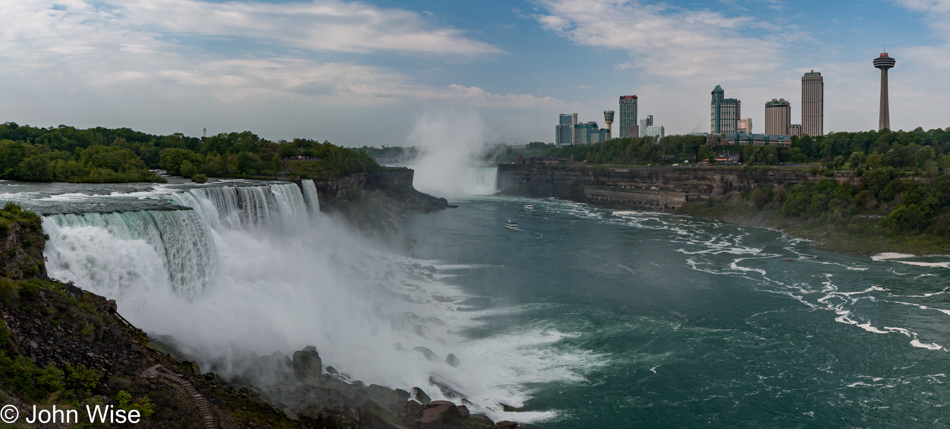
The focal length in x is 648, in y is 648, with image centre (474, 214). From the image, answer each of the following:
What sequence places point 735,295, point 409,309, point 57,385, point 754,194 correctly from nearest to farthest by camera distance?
point 57,385 → point 409,309 → point 735,295 → point 754,194

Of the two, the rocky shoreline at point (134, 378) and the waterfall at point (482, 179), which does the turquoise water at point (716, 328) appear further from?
the waterfall at point (482, 179)

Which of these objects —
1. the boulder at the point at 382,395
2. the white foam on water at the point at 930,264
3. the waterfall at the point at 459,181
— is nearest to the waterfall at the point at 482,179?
the waterfall at the point at 459,181

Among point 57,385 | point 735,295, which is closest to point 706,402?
point 735,295

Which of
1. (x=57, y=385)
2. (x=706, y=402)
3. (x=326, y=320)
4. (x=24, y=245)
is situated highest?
(x=24, y=245)

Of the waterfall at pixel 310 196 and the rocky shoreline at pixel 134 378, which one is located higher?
the waterfall at pixel 310 196

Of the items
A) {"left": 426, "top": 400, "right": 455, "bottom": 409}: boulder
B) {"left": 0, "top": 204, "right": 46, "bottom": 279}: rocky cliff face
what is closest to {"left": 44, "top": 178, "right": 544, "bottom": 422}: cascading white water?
{"left": 0, "top": 204, "right": 46, "bottom": 279}: rocky cliff face

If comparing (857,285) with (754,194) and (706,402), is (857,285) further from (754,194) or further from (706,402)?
(754,194)
